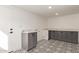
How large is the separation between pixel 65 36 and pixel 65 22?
54.0 inches

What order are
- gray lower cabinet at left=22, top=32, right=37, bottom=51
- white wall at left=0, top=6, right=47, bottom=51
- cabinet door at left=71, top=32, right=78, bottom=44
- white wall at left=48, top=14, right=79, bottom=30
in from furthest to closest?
white wall at left=48, top=14, right=79, bottom=30
cabinet door at left=71, top=32, right=78, bottom=44
gray lower cabinet at left=22, top=32, right=37, bottom=51
white wall at left=0, top=6, right=47, bottom=51

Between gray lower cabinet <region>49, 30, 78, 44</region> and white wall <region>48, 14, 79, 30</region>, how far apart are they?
2.27 ft

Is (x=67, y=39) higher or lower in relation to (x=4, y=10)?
lower

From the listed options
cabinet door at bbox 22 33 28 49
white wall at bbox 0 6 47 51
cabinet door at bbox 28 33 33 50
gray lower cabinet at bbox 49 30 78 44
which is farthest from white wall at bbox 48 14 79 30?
cabinet door at bbox 22 33 28 49

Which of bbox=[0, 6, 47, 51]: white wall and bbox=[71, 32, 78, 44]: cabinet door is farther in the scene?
bbox=[71, 32, 78, 44]: cabinet door

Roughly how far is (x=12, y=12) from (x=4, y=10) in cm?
47

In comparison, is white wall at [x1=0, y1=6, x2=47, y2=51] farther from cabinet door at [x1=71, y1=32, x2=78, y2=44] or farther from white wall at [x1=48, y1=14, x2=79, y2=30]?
white wall at [x1=48, y1=14, x2=79, y2=30]

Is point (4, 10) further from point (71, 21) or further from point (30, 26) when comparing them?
point (71, 21)

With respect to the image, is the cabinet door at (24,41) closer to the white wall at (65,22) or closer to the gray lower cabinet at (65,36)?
the gray lower cabinet at (65,36)

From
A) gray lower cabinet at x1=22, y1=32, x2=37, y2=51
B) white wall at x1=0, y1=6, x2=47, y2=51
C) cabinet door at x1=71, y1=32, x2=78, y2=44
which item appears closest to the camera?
white wall at x1=0, y1=6, x2=47, y2=51

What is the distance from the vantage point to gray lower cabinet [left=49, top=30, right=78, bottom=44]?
609 centimetres

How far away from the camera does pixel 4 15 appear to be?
3.72 metres

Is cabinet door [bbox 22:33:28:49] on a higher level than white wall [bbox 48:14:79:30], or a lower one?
lower

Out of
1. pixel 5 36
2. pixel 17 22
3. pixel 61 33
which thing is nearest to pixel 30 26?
pixel 17 22
